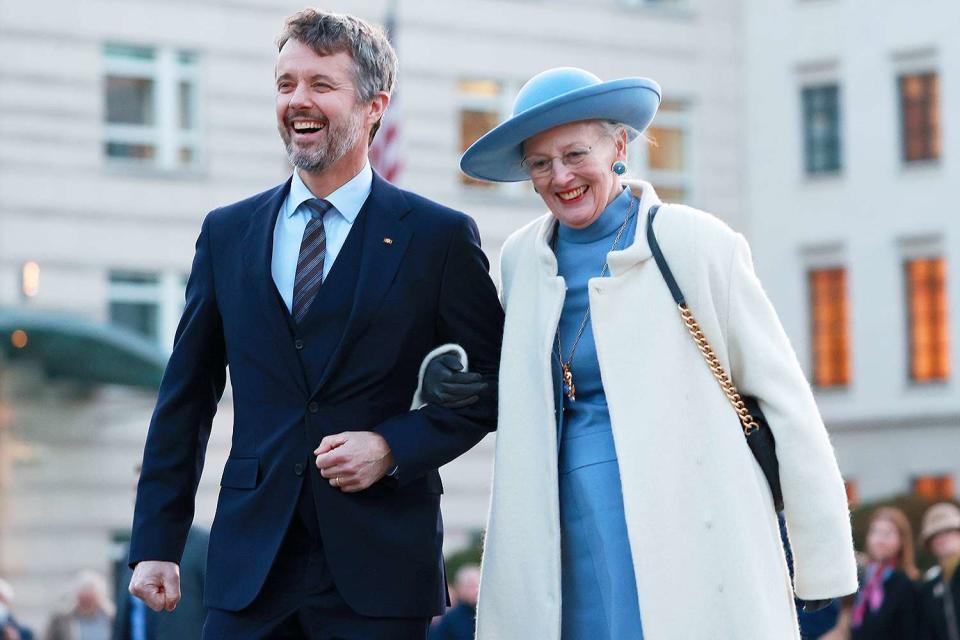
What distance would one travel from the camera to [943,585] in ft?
42.2

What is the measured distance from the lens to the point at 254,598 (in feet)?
17.6

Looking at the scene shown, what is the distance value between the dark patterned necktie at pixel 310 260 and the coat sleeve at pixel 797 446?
3.61ft

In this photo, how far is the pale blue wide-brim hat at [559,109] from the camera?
564cm

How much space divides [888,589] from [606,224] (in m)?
7.84

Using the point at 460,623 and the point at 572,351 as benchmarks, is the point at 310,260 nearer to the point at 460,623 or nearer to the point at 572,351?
the point at 572,351

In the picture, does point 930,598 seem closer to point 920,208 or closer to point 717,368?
point 717,368

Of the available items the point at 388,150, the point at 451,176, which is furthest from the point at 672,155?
the point at 388,150

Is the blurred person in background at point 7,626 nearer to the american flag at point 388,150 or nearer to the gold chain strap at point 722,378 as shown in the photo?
the american flag at point 388,150

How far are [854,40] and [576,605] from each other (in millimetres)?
30071

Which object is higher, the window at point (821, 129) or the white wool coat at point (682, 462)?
the window at point (821, 129)

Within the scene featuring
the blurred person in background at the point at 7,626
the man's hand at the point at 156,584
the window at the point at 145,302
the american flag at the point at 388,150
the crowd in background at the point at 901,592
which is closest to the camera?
the man's hand at the point at 156,584

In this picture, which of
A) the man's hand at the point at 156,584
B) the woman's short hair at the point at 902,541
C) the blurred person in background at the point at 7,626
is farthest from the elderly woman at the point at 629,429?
the blurred person in background at the point at 7,626

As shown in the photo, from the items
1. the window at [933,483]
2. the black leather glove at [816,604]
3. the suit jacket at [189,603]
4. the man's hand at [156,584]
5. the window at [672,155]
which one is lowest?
the window at [933,483]

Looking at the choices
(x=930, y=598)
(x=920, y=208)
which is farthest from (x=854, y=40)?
(x=930, y=598)
